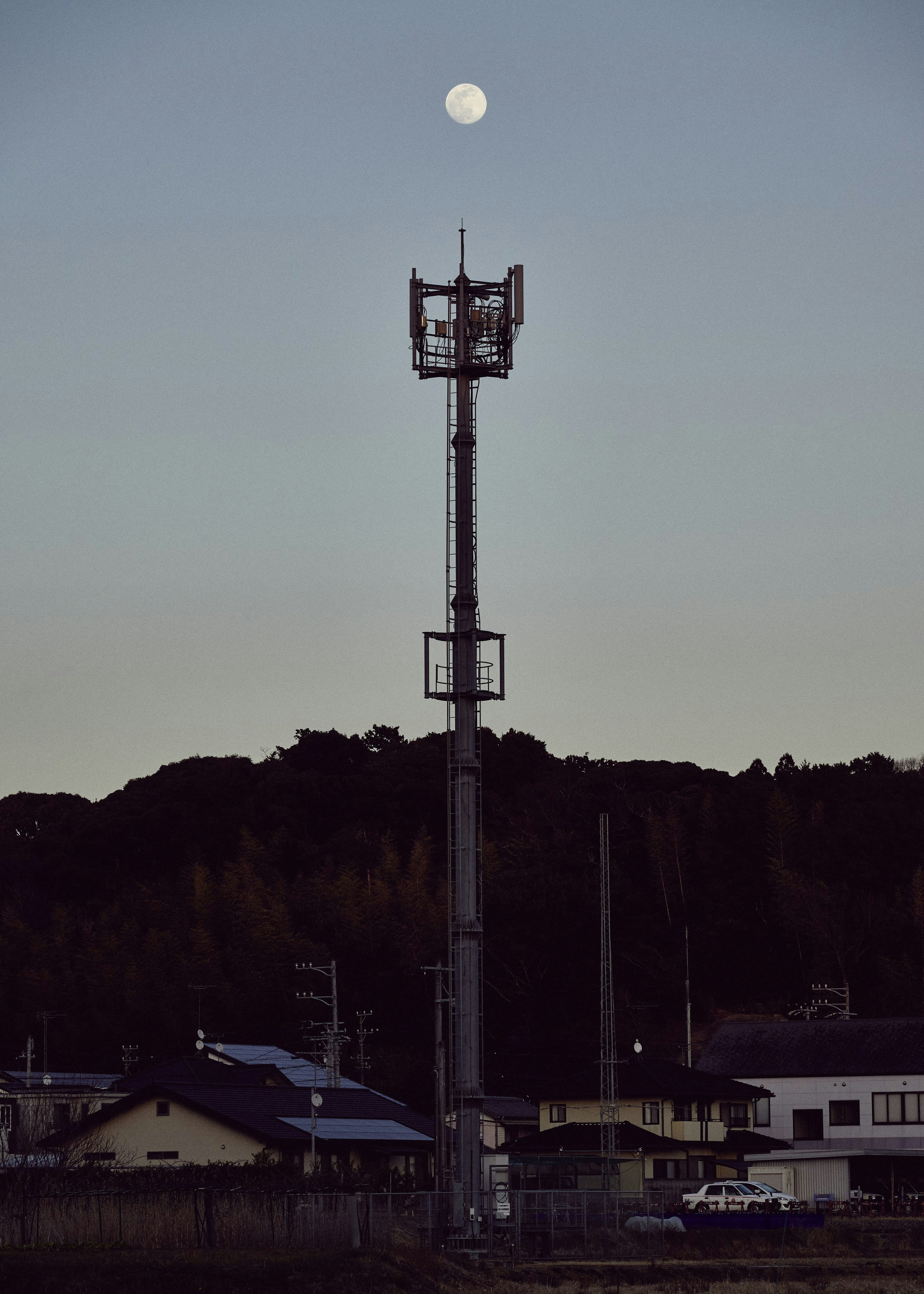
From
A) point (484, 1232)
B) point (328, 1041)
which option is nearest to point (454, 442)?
point (484, 1232)

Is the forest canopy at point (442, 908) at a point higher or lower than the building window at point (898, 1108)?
higher

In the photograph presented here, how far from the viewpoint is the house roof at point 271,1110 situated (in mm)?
50125

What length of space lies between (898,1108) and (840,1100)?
2.16 meters

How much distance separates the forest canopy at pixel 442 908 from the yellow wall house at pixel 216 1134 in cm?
2289

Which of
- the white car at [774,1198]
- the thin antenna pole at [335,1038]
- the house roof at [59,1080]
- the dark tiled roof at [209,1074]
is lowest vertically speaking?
the white car at [774,1198]

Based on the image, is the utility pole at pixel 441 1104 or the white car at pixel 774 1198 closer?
the utility pole at pixel 441 1104

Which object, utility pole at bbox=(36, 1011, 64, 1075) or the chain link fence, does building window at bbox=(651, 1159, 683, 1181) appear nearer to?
the chain link fence

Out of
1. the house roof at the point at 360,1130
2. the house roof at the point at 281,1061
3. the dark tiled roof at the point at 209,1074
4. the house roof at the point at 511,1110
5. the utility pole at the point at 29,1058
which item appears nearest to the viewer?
the house roof at the point at 360,1130

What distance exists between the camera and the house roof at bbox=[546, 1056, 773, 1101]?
195 feet

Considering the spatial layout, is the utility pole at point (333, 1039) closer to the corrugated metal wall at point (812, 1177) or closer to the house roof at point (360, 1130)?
the house roof at point (360, 1130)

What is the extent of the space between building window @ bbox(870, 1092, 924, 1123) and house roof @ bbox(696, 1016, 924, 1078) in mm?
844

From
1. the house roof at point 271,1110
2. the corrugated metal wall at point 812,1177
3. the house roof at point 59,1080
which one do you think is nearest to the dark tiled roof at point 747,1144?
the corrugated metal wall at point 812,1177

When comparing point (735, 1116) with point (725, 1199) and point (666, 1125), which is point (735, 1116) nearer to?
point (666, 1125)

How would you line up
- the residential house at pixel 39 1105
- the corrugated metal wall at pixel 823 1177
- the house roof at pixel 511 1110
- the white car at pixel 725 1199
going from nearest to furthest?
the residential house at pixel 39 1105 < the white car at pixel 725 1199 < the corrugated metal wall at pixel 823 1177 < the house roof at pixel 511 1110
